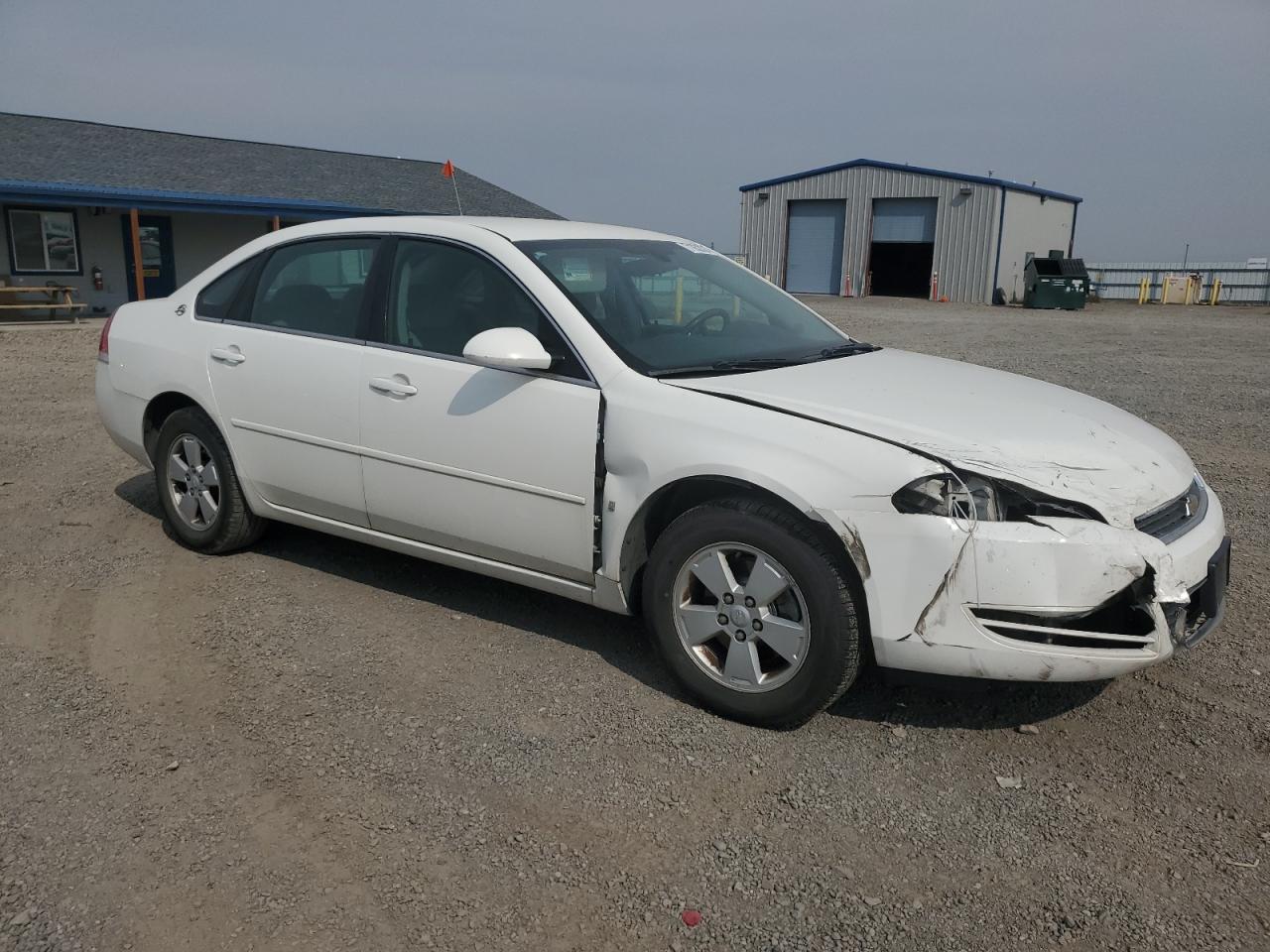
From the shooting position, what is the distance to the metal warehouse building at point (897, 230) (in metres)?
35.9

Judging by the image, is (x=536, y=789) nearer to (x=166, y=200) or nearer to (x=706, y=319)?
(x=706, y=319)

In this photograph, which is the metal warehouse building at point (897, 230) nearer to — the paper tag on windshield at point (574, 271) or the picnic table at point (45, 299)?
the picnic table at point (45, 299)

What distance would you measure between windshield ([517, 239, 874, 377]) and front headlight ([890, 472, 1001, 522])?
988mm

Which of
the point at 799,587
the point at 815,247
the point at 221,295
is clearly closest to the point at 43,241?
the point at 221,295

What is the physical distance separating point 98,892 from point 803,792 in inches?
77.0

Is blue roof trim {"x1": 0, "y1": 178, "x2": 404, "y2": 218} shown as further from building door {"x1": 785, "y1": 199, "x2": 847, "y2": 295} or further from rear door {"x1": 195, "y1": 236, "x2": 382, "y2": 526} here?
rear door {"x1": 195, "y1": 236, "x2": 382, "y2": 526}

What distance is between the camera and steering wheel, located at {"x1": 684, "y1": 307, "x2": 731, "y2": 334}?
4.36m

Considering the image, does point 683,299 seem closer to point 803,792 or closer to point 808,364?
point 808,364

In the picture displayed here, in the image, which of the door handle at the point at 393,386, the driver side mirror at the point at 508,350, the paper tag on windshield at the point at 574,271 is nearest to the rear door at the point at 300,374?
the door handle at the point at 393,386

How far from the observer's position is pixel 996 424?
3.52 m

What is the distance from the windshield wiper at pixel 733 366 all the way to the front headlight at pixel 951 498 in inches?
38.0

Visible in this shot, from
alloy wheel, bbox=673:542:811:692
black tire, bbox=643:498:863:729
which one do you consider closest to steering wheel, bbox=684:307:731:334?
black tire, bbox=643:498:863:729

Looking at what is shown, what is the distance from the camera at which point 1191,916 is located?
8.66 ft

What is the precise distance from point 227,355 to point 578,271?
1.85 meters
